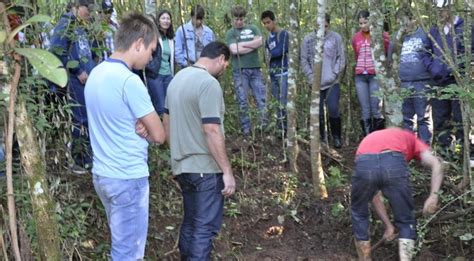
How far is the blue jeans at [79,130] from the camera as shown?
527cm

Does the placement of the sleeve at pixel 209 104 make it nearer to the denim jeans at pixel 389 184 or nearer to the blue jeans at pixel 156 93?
the denim jeans at pixel 389 184

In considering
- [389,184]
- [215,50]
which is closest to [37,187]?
[215,50]

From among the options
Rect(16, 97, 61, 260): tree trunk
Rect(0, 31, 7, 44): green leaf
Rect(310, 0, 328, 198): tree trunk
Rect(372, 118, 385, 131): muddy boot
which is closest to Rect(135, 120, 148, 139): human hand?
Rect(16, 97, 61, 260): tree trunk

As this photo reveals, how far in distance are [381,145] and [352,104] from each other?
15.6 ft

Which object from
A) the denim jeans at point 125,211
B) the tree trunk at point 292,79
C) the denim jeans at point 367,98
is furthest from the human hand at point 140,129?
the denim jeans at point 367,98

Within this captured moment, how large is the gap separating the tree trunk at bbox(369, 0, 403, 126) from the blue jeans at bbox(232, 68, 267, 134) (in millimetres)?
2604

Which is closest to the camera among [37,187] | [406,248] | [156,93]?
[37,187]

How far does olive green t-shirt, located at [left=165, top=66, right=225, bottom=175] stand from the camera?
4250 millimetres

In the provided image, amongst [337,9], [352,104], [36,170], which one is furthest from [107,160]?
[337,9]

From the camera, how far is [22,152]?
3.38 m

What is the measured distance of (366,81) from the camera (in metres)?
8.11

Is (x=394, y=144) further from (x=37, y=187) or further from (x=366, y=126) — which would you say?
(x=366, y=126)

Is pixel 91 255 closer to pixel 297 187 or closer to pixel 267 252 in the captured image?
pixel 267 252

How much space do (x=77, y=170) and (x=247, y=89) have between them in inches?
149
